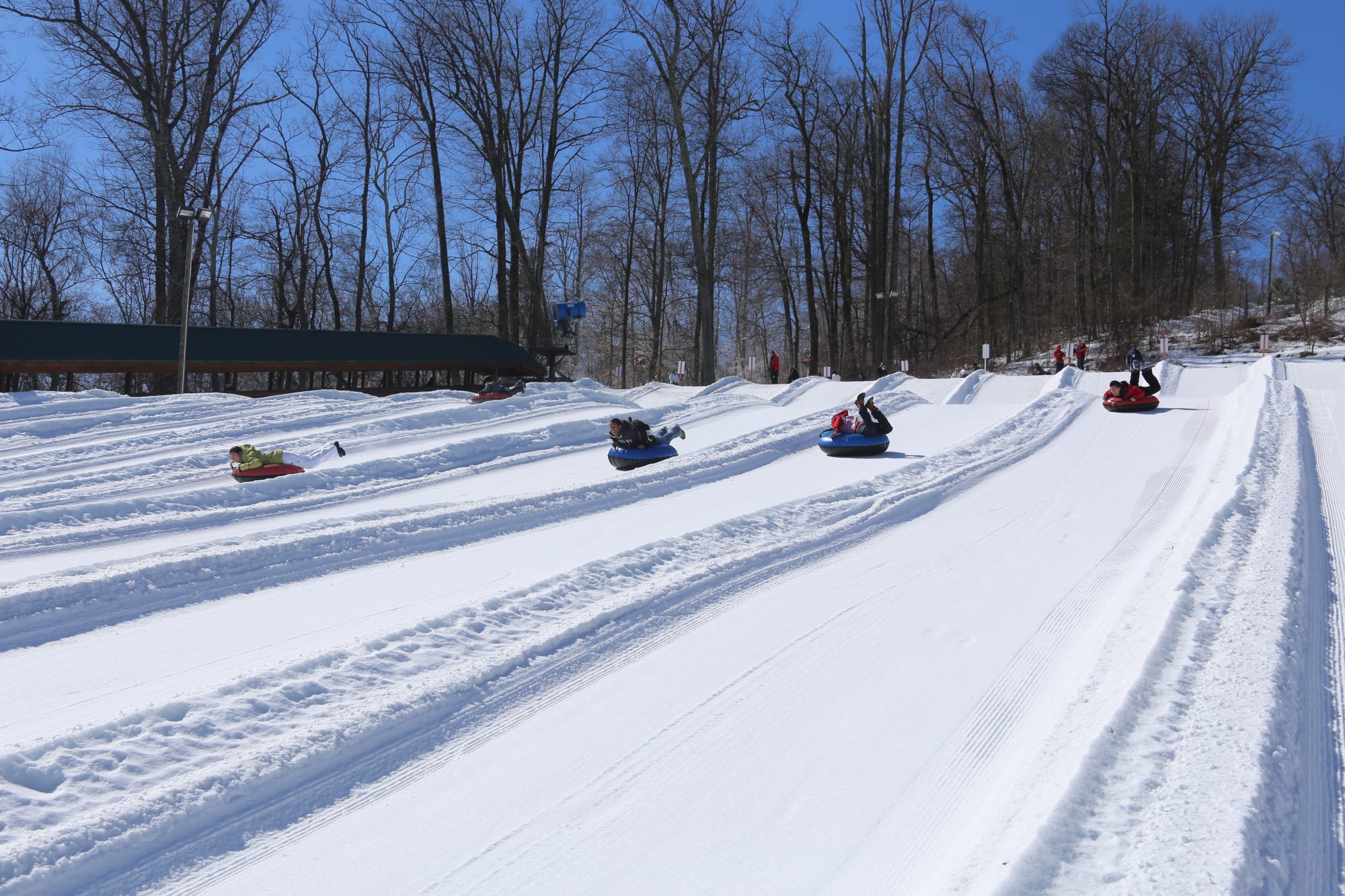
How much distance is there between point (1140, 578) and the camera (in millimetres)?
6266

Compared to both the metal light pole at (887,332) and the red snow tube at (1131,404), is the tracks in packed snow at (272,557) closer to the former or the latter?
the red snow tube at (1131,404)

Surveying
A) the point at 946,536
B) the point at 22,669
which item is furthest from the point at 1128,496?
the point at 22,669

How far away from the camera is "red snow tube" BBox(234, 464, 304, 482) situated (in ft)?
36.7

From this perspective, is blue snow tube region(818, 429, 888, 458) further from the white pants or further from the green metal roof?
the green metal roof

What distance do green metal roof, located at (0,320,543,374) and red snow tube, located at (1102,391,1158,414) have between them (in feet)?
52.1

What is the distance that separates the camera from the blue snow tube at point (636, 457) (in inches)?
493

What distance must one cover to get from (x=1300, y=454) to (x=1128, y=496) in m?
3.38

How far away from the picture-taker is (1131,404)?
15750 millimetres

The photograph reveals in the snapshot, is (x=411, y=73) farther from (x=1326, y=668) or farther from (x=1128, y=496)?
(x=1326, y=668)

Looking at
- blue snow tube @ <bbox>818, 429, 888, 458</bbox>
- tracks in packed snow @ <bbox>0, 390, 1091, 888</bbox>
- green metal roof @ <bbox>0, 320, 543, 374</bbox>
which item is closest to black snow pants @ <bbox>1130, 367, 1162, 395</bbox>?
blue snow tube @ <bbox>818, 429, 888, 458</bbox>

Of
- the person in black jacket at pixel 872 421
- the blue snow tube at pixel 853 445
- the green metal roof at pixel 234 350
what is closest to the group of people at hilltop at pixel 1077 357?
the green metal roof at pixel 234 350

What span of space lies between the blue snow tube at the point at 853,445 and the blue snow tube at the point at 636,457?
7.85 ft

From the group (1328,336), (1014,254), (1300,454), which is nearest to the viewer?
(1300,454)

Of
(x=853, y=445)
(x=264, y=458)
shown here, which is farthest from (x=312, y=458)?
(x=853, y=445)
